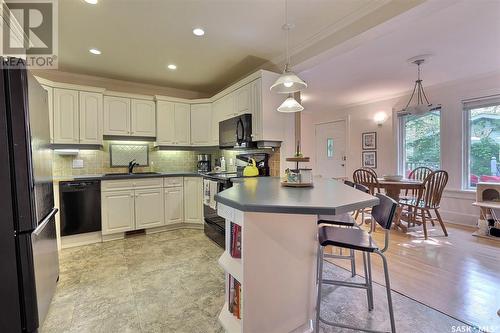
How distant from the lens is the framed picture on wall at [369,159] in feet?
18.2

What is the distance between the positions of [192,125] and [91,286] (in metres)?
2.96

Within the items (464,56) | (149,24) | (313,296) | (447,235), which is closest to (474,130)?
(464,56)

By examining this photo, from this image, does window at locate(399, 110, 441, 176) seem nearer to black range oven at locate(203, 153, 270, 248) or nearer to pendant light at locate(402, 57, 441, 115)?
pendant light at locate(402, 57, 441, 115)

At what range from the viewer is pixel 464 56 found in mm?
3186

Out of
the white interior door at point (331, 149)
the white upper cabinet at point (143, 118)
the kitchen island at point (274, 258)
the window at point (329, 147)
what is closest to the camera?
the kitchen island at point (274, 258)

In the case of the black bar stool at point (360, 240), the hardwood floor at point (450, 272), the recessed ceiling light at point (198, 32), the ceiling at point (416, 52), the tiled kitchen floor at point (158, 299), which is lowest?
the hardwood floor at point (450, 272)

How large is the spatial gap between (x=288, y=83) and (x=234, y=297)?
1.68 metres

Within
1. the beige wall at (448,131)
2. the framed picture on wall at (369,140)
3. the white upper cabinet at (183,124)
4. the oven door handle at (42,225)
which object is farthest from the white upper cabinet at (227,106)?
the framed picture on wall at (369,140)

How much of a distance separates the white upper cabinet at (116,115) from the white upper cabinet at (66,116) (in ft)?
1.29

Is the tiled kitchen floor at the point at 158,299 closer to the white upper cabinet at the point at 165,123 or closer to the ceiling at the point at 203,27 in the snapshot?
the white upper cabinet at the point at 165,123

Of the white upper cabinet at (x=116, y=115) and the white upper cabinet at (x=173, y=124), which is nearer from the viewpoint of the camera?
the white upper cabinet at (x=116, y=115)

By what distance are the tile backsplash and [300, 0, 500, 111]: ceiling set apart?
1700 millimetres

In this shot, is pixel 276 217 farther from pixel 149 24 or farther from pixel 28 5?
pixel 28 5
